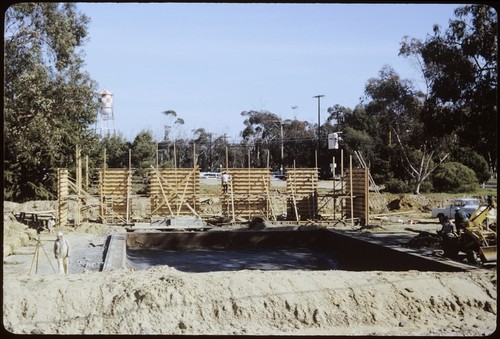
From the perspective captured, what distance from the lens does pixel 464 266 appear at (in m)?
13.5

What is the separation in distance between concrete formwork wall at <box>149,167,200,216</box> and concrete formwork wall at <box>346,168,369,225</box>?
7.80 meters

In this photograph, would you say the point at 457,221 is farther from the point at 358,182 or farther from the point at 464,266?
the point at 358,182

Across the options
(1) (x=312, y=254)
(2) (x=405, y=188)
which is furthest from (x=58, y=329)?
(2) (x=405, y=188)

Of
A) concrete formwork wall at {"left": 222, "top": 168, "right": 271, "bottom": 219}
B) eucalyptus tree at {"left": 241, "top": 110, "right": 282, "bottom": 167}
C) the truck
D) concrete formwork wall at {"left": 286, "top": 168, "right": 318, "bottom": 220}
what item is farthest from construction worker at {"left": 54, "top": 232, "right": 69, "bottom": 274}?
eucalyptus tree at {"left": 241, "top": 110, "right": 282, "bottom": 167}

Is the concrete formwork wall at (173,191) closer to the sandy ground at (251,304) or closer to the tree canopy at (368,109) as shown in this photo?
the tree canopy at (368,109)

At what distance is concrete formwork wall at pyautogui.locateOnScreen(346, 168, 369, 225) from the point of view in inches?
1023

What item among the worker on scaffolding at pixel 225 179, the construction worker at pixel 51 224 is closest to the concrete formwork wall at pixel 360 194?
the worker on scaffolding at pixel 225 179

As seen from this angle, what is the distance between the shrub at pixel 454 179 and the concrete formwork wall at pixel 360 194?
20580mm

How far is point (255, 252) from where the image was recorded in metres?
23.1

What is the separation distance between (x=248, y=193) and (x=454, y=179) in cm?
2339

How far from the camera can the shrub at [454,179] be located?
45.3m

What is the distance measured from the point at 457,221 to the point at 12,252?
13.4 meters

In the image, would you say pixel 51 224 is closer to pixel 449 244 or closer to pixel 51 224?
pixel 51 224

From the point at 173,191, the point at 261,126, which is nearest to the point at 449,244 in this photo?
the point at 173,191
